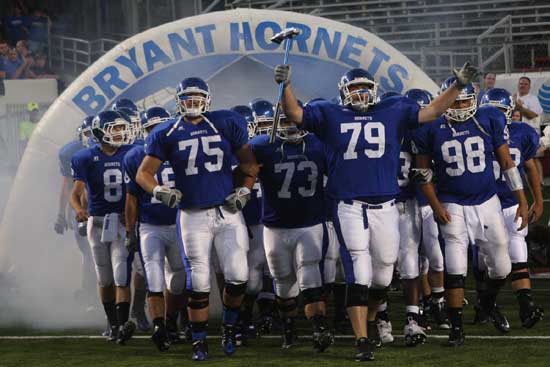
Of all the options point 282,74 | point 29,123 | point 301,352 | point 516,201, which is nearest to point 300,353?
point 301,352

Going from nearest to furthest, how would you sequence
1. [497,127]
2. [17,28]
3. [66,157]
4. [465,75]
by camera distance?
[465,75] < [497,127] < [66,157] < [17,28]

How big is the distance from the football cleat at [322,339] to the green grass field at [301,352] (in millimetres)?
53

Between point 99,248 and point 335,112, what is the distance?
2070 millimetres

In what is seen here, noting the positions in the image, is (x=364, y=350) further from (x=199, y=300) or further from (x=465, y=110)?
(x=465, y=110)

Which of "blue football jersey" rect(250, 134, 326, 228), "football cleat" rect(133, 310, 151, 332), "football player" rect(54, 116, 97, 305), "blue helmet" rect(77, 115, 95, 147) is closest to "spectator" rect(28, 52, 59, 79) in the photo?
"football player" rect(54, 116, 97, 305)

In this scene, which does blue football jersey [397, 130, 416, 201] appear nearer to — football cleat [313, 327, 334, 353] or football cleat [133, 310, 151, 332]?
football cleat [313, 327, 334, 353]

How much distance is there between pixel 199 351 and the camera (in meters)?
6.71

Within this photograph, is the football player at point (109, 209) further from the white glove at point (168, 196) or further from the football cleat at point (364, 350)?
the football cleat at point (364, 350)

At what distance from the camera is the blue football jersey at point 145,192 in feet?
23.8

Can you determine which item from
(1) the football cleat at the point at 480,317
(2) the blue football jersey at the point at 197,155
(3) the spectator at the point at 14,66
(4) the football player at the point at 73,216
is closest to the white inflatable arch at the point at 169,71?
(4) the football player at the point at 73,216

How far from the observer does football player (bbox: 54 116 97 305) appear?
371 inches

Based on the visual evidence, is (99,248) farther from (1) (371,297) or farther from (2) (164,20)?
(2) (164,20)

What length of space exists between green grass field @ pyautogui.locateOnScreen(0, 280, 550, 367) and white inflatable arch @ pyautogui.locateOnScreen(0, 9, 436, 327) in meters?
2.97

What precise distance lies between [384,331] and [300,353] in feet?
2.02
